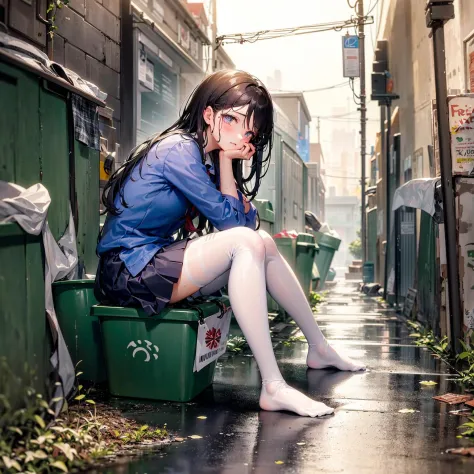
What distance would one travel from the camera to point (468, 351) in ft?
12.3

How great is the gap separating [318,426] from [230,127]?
1.42m

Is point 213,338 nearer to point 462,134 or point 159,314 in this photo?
point 159,314

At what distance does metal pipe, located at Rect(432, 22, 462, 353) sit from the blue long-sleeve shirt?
1700 millimetres

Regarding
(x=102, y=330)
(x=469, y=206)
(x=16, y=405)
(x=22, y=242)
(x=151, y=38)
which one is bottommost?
(x=16, y=405)

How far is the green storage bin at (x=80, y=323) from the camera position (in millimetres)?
3000

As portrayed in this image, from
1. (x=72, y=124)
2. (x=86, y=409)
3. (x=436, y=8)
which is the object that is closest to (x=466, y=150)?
(x=436, y=8)

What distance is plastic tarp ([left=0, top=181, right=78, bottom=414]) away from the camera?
7.54 feet

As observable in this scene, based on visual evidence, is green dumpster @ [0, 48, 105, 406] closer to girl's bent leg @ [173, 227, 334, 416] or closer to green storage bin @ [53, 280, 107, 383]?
green storage bin @ [53, 280, 107, 383]

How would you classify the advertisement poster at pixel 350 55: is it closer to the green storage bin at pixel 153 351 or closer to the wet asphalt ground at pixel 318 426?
the wet asphalt ground at pixel 318 426

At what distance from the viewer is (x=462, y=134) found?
A: 13.7 ft

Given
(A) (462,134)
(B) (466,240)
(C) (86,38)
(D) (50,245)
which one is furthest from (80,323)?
(C) (86,38)

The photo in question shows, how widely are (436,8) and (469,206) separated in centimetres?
131

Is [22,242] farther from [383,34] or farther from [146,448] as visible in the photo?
[383,34]

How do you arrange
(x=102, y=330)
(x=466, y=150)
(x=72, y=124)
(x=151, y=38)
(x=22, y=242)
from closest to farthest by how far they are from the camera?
(x=22, y=242), (x=102, y=330), (x=72, y=124), (x=466, y=150), (x=151, y=38)
